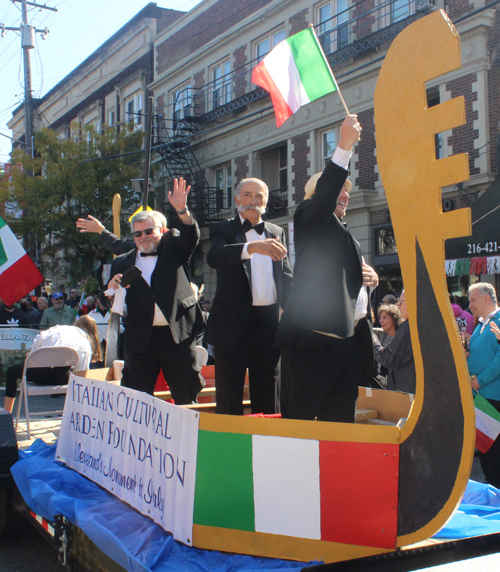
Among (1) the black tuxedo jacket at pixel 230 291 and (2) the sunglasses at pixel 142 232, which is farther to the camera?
(2) the sunglasses at pixel 142 232

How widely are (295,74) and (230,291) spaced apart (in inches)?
68.7

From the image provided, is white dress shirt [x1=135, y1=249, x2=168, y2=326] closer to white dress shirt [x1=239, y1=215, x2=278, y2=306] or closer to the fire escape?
white dress shirt [x1=239, y1=215, x2=278, y2=306]

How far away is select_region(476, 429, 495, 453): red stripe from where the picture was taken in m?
4.85

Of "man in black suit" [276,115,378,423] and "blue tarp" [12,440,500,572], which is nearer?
"blue tarp" [12,440,500,572]

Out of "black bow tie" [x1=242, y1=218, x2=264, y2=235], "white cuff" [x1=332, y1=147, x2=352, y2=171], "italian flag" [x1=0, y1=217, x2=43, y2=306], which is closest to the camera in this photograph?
"white cuff" [x1=332, y1=147, x2=352, y2=171]

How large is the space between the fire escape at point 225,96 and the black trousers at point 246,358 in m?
13.4

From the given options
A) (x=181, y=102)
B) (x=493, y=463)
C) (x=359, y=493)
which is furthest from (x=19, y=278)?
(x=181, y=102)

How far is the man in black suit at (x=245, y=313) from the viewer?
350 centimetres

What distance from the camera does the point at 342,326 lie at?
105 inches

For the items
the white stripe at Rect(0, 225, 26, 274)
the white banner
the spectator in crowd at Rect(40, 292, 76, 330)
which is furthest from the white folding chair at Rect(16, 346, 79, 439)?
the spectator in crowd at Rect(40, 292, 76, 330)

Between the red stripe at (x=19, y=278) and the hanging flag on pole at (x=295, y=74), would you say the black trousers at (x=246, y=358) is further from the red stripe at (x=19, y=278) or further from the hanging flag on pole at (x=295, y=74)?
the red stripe at (x=19, y=278)

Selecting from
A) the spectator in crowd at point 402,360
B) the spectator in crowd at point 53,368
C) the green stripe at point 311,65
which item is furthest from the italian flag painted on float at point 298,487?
the spectator in crowd at point 53,368

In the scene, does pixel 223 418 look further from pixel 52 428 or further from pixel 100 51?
pixel 100 51

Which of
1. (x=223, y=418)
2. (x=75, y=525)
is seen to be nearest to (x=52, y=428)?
(x=75, y=525)
